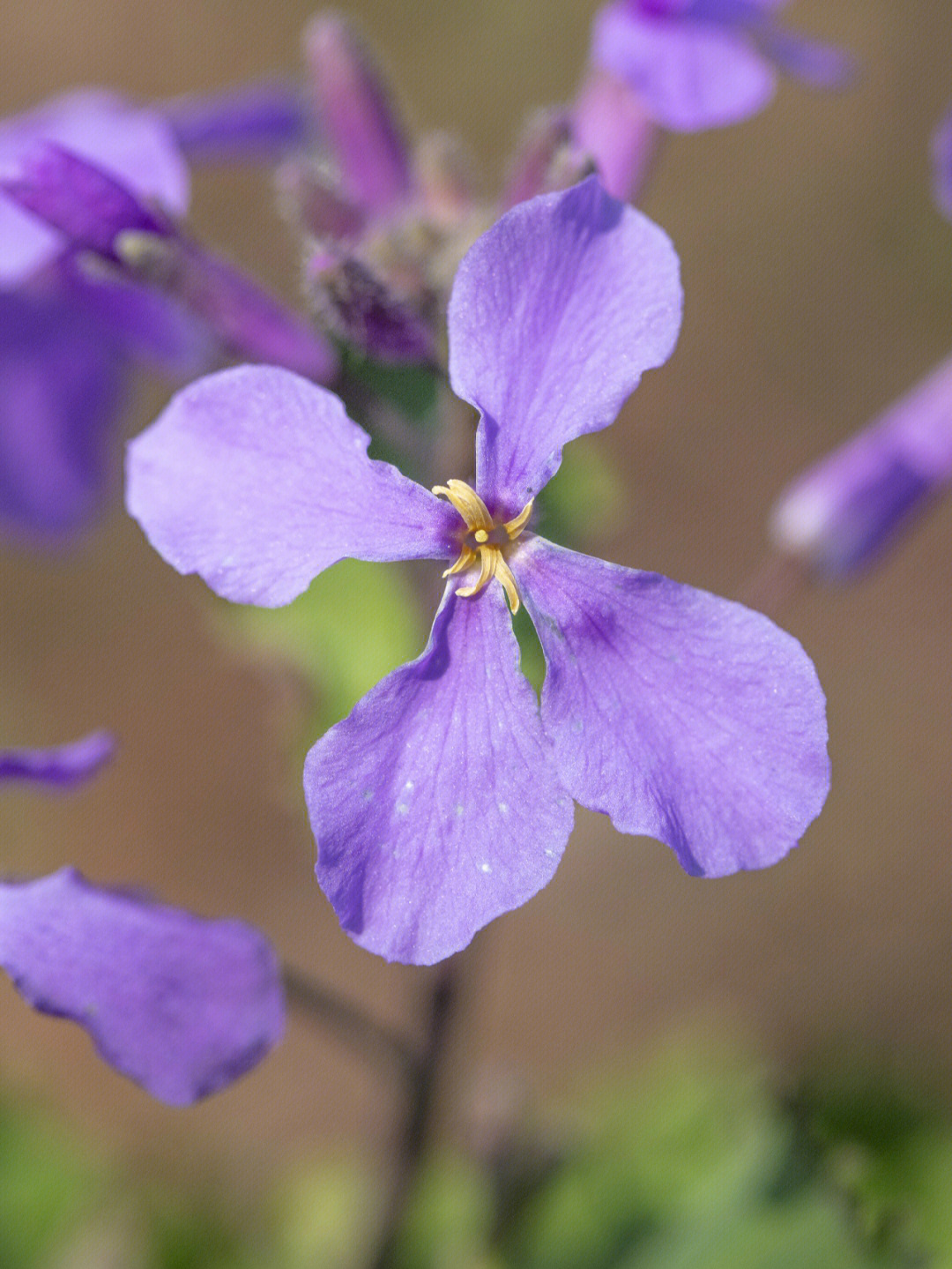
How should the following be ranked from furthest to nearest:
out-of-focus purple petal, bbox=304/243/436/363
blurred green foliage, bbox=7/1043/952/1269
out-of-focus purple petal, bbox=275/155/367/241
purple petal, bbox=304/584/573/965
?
blurred green foliage, bbox=7/1043/952/1269
out-of-focus purple petal, bbox=275/155/367/241
out-of-focus purple petal, bbox=304/243/436/363
purple petal, bbox=304/584/573/965

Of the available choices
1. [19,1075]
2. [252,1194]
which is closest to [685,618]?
[252,1194]

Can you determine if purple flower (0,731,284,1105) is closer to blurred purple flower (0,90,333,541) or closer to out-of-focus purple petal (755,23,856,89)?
blurred purple flower (0,90,333,541)

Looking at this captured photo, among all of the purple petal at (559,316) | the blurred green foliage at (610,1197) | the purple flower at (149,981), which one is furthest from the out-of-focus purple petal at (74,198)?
the blurred green foliage at (610,1197)

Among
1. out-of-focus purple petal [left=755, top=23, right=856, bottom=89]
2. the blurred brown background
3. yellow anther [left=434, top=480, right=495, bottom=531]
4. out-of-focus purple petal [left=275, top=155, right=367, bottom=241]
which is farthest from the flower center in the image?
the blurred brown background

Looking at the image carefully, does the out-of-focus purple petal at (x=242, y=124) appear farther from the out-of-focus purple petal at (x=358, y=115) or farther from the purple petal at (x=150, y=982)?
the purple petal at (x=150, y=982)

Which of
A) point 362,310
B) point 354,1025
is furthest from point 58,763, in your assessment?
point 354,1025

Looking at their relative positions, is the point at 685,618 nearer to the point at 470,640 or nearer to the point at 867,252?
the point at 470,640
